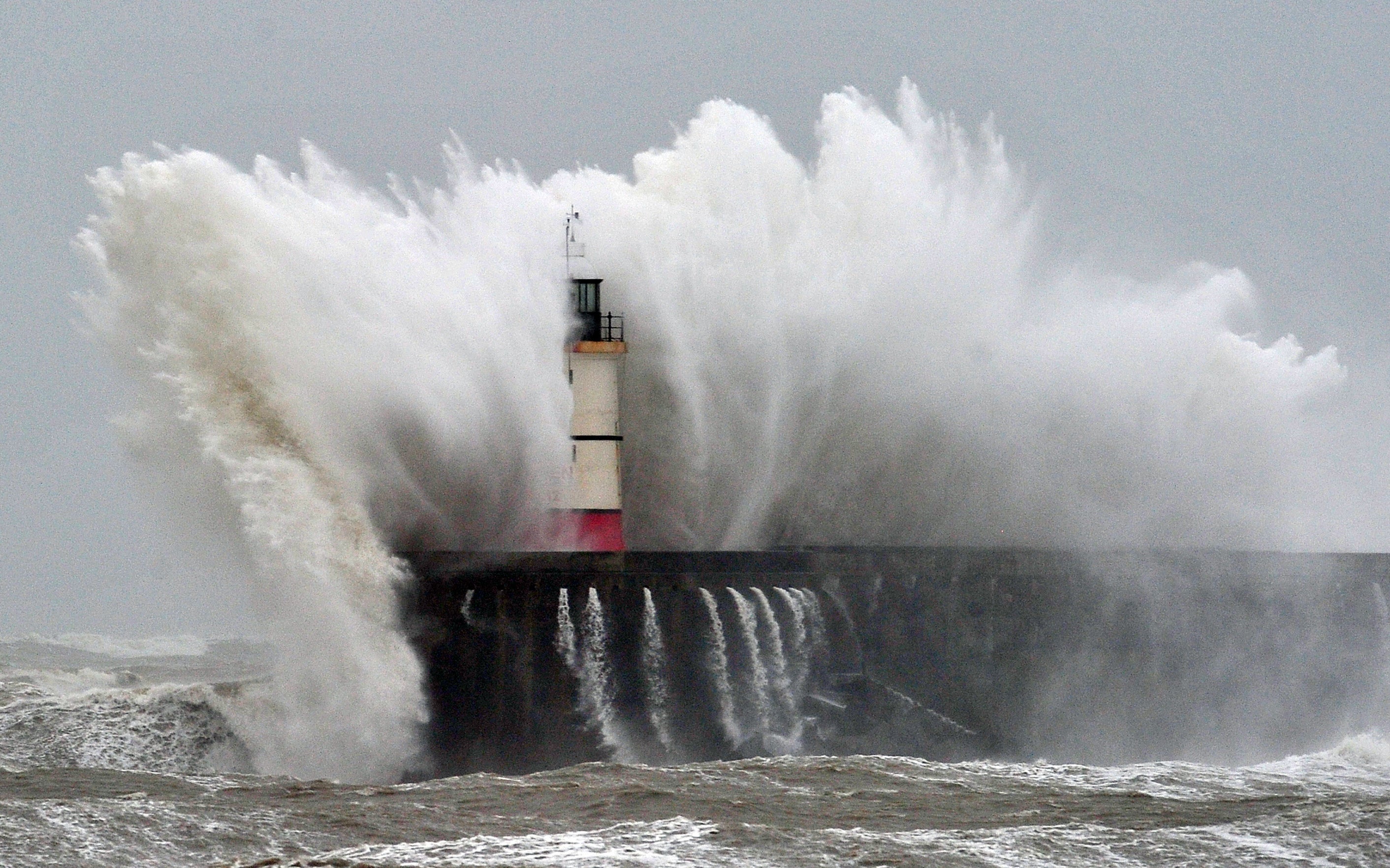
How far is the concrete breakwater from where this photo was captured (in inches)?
923

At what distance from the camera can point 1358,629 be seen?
3062 cm

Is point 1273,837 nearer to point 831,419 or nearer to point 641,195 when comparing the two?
point 831,419

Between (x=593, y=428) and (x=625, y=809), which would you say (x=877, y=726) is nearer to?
(x=593, y=428)

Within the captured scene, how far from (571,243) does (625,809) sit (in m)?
12.7

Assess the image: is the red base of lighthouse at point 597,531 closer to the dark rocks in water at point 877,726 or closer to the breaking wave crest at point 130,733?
the dark rocks in water at point 877,726

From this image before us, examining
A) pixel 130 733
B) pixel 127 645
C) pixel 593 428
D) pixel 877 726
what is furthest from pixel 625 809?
pixel 127 645

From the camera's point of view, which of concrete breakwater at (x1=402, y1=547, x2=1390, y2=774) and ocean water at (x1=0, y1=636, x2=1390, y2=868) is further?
concrete breakwater at (x1=402, y1=547, x2=1390, y2=774)

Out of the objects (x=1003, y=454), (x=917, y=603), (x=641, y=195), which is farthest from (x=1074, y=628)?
(x=641, y=195)

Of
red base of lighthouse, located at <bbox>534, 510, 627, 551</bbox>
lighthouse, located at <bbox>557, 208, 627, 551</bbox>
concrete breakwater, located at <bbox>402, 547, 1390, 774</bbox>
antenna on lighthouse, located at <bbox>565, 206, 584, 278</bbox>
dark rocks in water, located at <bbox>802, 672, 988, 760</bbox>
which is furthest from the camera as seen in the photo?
antenna on lighthouse, located at <bbox>565, 206, 584, 278</bbox>

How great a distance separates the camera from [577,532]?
2736 centimetres

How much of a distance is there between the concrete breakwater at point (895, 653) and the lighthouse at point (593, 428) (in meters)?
2.47

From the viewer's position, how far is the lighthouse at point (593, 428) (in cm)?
2738

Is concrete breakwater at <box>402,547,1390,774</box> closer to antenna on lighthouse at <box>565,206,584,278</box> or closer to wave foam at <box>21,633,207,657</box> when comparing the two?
antenna on lighthouse at <box>565,206,584,278</box>

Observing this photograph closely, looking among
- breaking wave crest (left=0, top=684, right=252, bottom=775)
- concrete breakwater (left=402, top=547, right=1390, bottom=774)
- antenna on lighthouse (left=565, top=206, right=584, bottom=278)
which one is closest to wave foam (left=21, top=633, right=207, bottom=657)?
antenna on lighthouse (left=565, top=206, right=584, bottom=278)
